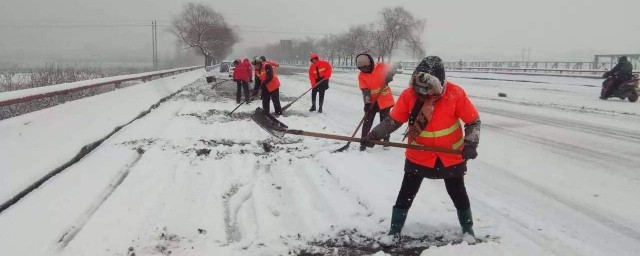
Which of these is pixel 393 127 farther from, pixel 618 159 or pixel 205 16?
pixel 205 16

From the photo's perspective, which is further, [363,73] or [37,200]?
[363,73]

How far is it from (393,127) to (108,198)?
10.4ft

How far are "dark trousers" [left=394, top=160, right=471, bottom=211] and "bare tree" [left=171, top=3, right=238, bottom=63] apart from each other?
7495 cm

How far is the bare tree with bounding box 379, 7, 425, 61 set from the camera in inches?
2475

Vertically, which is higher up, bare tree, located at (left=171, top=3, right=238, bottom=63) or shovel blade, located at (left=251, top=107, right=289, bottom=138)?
bare tree, located at (left=171, top=3, right=238, bottom=63)

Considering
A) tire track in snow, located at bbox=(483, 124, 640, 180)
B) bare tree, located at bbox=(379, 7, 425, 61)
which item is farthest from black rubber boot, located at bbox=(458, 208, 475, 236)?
bare tree, located at bbox=(379, 7, 425, 61)

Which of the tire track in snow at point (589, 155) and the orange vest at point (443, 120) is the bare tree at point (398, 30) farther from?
the orange vest at point (443, 120)

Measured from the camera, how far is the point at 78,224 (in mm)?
4039

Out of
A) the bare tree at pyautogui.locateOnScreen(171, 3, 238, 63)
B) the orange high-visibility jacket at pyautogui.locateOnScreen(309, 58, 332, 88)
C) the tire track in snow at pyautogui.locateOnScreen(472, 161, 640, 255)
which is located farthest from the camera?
Result: the bare tree at pyautogui.locateOnScreen(171, 3, 238, 63)

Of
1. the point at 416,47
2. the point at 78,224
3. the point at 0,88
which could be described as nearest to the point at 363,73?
the point at 78,224

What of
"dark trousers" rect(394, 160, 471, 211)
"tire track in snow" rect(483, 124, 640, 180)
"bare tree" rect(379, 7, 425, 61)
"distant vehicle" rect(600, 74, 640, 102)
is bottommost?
"tire track in snow" rect(483, 124, 640, 180)

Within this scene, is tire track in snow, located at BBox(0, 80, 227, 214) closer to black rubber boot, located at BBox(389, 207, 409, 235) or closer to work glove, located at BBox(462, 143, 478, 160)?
black rubber boot, located at BBox(389, 207, 409, 235)

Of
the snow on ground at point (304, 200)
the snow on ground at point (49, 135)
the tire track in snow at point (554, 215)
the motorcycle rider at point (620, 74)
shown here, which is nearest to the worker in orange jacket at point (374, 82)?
the snow on ground at point (304, 200)

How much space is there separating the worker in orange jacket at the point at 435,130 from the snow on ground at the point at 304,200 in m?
0.38
